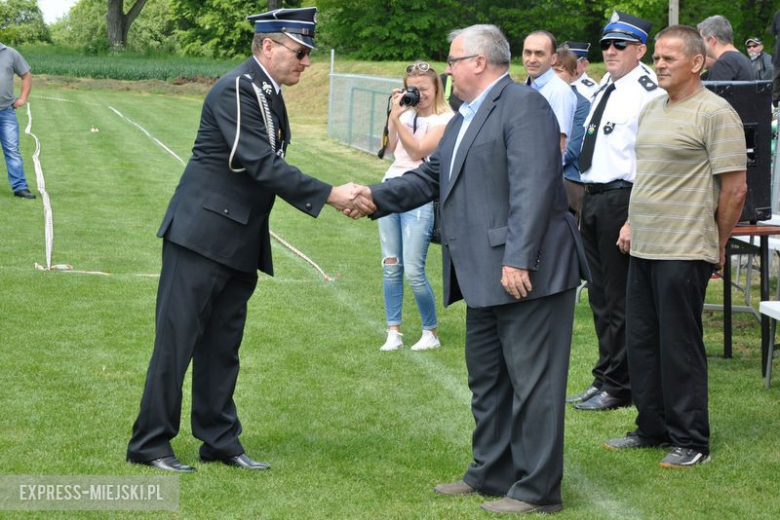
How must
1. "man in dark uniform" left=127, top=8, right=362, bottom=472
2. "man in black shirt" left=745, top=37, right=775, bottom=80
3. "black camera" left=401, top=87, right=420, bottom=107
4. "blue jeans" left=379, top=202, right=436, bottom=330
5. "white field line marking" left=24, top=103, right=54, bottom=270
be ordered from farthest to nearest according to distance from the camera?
"man in black shirt" left=745, top=37, right=775, bottom=80 < "white field line marking" left=24, top=103, right=54, bottom=270 < "blue jeans" left=379, top=202, right=436, bottom=330 < "black camera" left=401, top=87, right=420, bottom=107 < "man in dark uniform" left=127, top=8, right=362, bottom=472

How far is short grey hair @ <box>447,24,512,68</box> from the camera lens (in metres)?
5.30

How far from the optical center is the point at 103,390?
737 centimetres

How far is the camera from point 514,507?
530 centimetres

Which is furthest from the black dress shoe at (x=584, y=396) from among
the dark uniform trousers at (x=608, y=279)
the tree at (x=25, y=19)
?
the tree at (x=25, y=19)

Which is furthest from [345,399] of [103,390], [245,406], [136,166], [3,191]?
[136,166]

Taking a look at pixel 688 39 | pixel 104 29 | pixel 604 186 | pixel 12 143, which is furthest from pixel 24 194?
pixel 104 29

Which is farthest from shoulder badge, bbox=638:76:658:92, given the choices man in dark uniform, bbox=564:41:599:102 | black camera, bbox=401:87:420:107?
black camera, bbox=401:87:420:107

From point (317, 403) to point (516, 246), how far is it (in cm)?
260

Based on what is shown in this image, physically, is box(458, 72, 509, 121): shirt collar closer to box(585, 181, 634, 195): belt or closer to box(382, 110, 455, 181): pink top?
box(585, 181, 634, 195): belt

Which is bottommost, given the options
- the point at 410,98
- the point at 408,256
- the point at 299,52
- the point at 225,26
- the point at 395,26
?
the point at 408,256

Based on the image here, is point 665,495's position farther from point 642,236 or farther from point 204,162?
point 204,162

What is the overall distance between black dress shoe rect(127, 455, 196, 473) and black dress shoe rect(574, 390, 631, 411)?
269 centimetres

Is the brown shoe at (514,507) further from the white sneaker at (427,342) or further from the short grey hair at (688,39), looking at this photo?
the white sneaker at (427,342)

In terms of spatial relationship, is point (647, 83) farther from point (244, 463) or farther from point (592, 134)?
point (244, 463)
